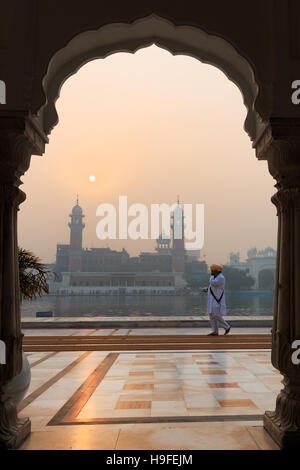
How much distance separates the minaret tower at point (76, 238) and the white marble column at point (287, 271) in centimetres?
6726

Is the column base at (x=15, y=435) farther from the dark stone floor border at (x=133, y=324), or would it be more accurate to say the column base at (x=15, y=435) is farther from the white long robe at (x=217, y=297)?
the dark stone floor border at (x=133, y=324)

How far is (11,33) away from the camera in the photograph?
221 centimetres

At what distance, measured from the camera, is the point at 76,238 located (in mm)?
71438

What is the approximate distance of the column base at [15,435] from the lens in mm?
1995

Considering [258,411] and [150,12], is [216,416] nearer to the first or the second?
[258,411]

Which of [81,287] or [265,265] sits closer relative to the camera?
[81,287]

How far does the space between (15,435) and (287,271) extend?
1.59 metres

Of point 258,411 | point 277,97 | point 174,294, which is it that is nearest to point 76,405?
point 258,411

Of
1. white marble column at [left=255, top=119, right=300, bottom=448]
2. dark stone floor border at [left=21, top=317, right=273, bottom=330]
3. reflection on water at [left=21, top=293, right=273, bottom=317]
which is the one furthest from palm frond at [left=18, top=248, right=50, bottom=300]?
reflection on water at [left=21, top=293, right=273, bottom=317]

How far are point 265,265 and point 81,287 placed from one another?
129 feet

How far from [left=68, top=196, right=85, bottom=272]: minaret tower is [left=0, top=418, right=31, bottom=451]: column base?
67.0m

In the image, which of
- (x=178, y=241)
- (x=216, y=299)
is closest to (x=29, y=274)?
(x=216, y=299)

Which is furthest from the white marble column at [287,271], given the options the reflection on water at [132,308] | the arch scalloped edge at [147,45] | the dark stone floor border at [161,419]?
the reflection on water at [132,308]

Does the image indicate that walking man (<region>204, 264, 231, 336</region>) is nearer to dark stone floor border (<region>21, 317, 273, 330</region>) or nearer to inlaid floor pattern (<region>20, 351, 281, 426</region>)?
inlaid floor pattern (<region>20, 351, 281, 426</region>)
